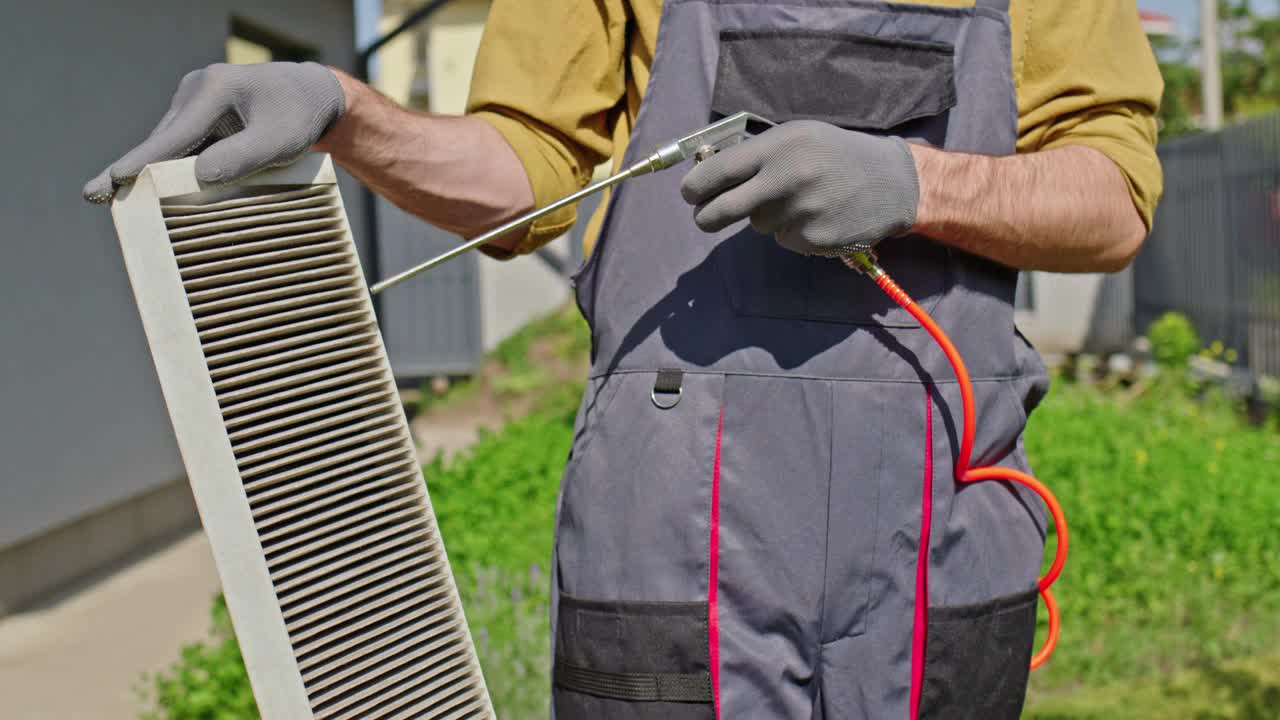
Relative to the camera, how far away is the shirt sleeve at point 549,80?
1663mm

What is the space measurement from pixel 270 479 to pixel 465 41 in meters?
20.2

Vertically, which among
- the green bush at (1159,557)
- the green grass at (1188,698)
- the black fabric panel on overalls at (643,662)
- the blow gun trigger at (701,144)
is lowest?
the green grass at (1188,698)

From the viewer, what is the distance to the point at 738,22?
156 cm

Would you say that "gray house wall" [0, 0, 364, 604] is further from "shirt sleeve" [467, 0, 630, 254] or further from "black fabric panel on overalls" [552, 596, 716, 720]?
"black fabric panel on overalls" [552, 596, 716, 720]

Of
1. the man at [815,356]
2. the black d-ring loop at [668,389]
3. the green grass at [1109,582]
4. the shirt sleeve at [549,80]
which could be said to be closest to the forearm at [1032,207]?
the man at [815,356]

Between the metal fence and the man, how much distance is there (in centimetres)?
771

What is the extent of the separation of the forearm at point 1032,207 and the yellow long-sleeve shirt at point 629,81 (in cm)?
5

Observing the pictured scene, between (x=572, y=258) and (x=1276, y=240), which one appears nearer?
(x=1276, y=240)

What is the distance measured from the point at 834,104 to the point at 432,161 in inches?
18.5

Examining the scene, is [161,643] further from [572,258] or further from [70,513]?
[572,258]

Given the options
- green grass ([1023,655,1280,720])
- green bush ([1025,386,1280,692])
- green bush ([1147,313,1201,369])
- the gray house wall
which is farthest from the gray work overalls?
green bush ([1147,313,1201,369])

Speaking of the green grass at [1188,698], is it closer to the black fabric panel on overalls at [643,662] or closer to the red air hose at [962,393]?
the red air hose at [962,393]

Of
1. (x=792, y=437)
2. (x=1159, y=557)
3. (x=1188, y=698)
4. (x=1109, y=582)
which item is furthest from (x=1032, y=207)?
(x=1159, y=557)

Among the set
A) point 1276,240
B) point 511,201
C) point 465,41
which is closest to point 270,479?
point 511,201
